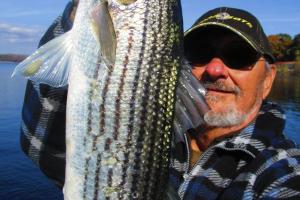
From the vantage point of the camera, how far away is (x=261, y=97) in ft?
18.3

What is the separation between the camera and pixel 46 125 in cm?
421

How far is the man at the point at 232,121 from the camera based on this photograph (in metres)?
4.27

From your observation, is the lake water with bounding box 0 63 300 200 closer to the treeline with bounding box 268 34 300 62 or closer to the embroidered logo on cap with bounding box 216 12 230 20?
the embroidered logo on cap with bounding box 216 12 230 20

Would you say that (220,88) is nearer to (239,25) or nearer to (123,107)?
(239,25)

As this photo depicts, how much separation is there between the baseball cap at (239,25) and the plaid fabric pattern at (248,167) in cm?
73

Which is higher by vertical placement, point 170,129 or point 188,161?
point 170,129

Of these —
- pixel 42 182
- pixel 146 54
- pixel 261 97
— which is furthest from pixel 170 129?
pixel 42 182

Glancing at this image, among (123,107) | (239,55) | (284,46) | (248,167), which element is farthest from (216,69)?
(284,46)

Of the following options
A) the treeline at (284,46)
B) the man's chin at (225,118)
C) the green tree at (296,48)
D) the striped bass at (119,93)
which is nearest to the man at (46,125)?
the striped bass at (119,93)

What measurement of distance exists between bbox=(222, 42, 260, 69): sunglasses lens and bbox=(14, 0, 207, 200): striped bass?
2345 millimetres

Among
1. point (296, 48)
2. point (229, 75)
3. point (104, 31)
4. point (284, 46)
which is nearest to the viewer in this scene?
point (104, 31)

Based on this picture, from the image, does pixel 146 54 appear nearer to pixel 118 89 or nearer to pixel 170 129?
pixel 118 89

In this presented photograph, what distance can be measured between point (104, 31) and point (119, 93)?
15.4 inches

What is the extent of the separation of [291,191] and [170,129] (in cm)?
152
